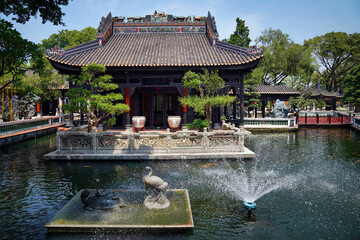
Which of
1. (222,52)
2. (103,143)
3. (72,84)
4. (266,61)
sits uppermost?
(266,61)

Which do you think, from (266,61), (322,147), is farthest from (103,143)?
(266,61)

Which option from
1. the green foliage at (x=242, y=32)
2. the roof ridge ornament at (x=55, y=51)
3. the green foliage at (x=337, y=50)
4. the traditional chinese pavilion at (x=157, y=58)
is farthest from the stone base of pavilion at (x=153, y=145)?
the green foliage at (x=337, y=50)

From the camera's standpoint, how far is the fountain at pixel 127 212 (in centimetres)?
517

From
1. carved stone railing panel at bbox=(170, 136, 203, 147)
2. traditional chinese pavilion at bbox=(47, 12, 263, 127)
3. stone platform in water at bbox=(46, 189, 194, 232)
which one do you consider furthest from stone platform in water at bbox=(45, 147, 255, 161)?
traditional chinese pavilion at bbox=(47, 12, 263, 127)

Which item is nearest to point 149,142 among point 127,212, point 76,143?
point 76,143

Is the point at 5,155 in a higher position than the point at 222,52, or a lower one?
lower

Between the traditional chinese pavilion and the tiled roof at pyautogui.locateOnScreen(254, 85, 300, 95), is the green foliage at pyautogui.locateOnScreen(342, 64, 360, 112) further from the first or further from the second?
the traditional chinese pavilion

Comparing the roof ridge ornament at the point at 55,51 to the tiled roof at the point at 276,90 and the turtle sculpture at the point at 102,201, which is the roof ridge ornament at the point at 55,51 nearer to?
the turtle sculpture at the point at 102,201

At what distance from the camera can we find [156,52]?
53.8 ft

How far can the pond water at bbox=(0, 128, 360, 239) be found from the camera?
5.38 meters

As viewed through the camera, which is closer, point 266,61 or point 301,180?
point 301,180

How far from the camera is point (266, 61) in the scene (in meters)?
37.7

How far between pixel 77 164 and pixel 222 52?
1094 centimetres

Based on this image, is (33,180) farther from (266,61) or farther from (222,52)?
(266,61)
